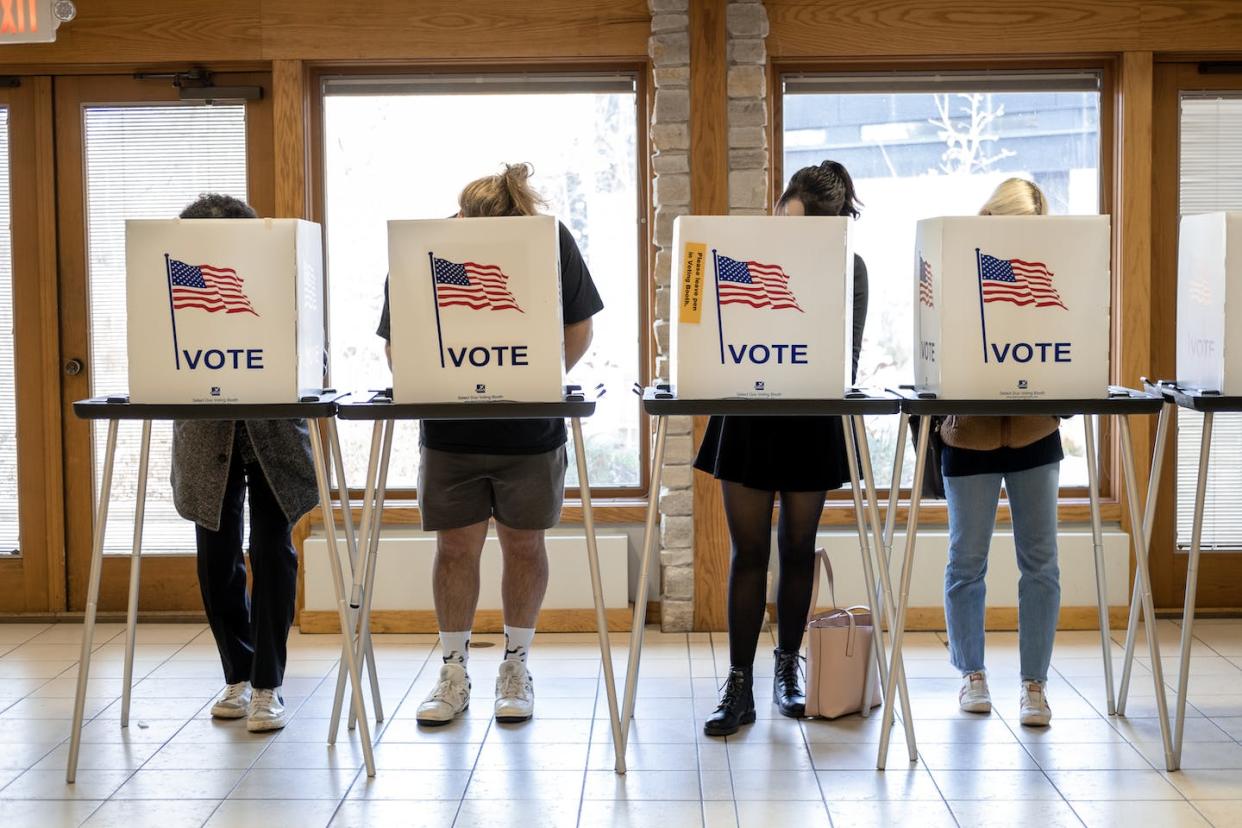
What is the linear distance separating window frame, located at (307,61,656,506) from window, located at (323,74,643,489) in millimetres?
20

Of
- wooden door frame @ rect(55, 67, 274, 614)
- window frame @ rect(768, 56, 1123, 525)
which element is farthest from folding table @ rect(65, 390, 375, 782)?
window frame @ rect(768, 56, 1123, 525)

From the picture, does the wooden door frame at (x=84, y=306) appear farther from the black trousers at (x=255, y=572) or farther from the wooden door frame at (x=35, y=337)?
the black trousers at (x=255, y=572)

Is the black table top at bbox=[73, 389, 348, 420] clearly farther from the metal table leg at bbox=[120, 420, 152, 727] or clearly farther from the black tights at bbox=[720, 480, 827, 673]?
the black tights at bbox=[720, 480, 827, 673]

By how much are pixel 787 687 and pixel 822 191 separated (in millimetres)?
1267

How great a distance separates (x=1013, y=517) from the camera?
3.36 m

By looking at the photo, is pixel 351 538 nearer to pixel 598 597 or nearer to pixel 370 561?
pixel 370 561

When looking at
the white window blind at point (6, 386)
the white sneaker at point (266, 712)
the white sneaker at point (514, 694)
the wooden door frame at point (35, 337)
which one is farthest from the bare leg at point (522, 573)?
the white window blind at point (6, 386)

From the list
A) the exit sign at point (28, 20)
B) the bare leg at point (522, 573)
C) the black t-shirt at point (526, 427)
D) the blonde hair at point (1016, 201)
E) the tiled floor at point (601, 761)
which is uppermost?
the exit sign at point (28, 20)

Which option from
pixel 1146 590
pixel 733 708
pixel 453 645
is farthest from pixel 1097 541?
pixel 453 645

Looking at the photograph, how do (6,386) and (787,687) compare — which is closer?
(787,687)

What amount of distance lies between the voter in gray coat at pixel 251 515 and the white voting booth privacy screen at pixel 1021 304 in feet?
5.30

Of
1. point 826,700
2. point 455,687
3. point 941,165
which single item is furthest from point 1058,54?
point 455,687

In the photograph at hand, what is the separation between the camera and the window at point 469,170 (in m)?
4.49

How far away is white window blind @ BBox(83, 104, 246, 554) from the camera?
4512 mm
